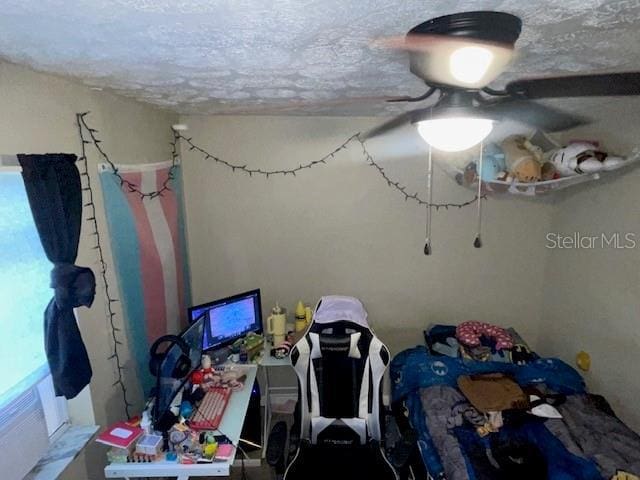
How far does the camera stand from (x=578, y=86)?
1146 mm

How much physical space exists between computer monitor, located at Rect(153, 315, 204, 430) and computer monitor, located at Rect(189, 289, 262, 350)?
0.20m

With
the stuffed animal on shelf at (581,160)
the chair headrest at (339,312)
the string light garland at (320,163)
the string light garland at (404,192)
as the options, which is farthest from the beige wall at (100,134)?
the stuffed animal on shelf at (581,160)

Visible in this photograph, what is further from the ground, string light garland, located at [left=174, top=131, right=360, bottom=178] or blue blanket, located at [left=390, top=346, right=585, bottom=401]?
string light garland, located at [left=174, top=131, right=360, bottom=178]

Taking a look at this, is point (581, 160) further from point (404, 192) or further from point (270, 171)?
point (270, 171)

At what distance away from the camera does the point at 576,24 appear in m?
1.07

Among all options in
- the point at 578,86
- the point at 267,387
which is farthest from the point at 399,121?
the point at 267,387

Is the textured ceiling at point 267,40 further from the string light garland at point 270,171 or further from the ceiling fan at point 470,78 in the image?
the string light garland at point 270,171

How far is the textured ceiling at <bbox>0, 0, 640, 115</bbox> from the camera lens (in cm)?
91

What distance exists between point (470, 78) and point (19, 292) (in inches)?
69.9

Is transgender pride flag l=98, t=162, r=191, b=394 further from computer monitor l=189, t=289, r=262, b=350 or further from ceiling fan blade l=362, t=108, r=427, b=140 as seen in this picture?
ceiling fan blade l=362, t=108, r=427, b=140

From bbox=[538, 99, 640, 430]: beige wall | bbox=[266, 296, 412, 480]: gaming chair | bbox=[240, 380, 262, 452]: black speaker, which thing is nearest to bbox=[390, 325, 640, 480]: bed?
bbox=[538, 99, 640, 430]: beige wall

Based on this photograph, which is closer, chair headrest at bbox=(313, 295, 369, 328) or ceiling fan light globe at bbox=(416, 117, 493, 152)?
ceiling fan light globe at bbox=(416, 117, 493, 152)

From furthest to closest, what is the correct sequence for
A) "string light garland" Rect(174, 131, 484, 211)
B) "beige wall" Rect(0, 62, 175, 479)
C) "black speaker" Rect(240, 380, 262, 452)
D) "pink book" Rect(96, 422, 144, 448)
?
"string light garland" Rect(174, 131, 484, 211) < "black speaker" Rect(240, 380, 262, 452) < "pink book" Rect(96, 422, 144, 448) < "beige wall" Rect(0, 62, 175, 479)

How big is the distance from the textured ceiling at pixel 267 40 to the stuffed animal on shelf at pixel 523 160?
3.44ft
